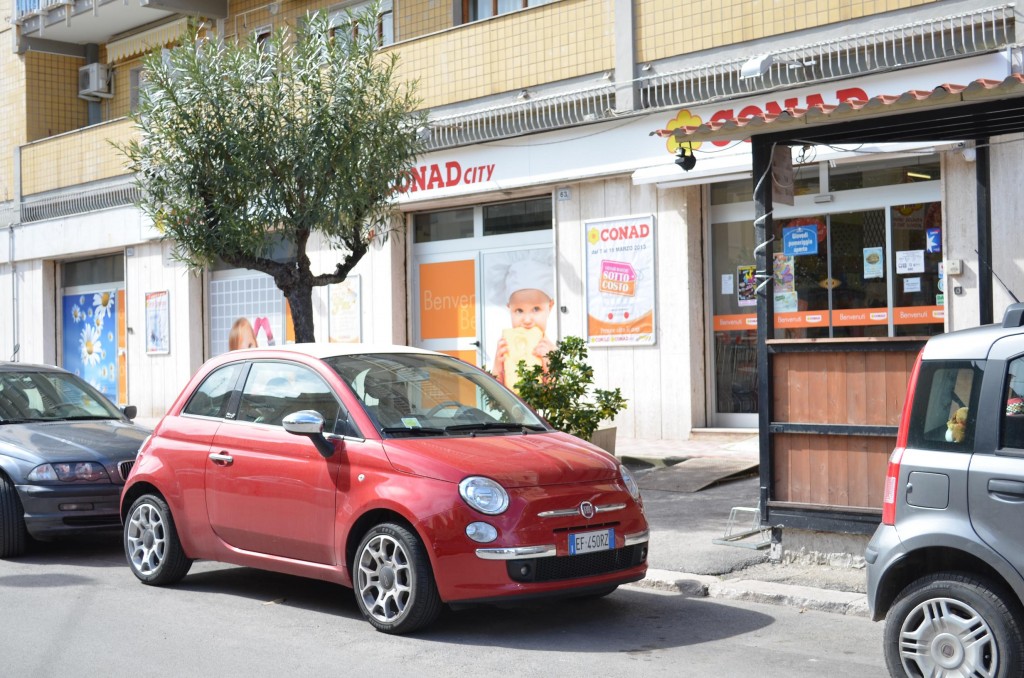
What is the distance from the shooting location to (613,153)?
14.3 metres

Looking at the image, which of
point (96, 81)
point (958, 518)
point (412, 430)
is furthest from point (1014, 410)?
point (96, 81)

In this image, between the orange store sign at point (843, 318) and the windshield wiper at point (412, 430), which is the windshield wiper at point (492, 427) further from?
the orange store sign at point (843, 318)

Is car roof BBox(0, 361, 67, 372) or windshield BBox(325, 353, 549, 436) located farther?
car roof BBox(0, 361, 67, 372)

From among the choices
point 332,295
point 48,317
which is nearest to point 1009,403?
point 332,295

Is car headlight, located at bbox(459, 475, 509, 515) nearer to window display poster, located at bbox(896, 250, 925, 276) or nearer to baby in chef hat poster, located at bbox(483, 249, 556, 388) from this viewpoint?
window display poster, located at bbox(896, 250, 925, 276)

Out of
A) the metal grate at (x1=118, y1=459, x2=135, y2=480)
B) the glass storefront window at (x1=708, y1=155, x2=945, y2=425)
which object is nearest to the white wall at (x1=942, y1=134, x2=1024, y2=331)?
the glass storefront window at (x1=708, y1=155, x2=945, y2=425)

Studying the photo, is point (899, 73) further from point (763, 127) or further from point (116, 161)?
point (116, 161)

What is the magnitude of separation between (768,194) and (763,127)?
0.65 metres

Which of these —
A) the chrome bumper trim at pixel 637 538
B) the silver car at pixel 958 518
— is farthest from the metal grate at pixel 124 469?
the silver car at pixel 958 518

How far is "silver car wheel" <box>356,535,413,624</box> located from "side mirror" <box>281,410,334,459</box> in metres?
0.65

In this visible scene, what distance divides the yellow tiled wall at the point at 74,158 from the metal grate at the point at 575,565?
17.0 metres

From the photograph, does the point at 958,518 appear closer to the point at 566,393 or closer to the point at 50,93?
the point at 566,393

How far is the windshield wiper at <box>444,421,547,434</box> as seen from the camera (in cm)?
696

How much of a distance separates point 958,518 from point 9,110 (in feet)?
80.9
